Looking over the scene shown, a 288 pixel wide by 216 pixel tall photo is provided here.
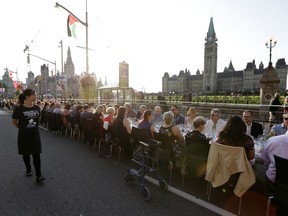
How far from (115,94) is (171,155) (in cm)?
1719

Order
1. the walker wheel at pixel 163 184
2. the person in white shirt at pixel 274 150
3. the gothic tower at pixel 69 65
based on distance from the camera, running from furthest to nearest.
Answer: the gothic tower at pixel 69 65 → the walker wheel at pixel 163 184 → the person in white shirt at pixel 274 150

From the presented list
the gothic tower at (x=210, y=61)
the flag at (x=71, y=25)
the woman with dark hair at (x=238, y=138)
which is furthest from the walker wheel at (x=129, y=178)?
the gothic tower at (x=210, y=61)

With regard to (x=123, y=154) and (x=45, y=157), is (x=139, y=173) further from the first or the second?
(x=45, y=157)

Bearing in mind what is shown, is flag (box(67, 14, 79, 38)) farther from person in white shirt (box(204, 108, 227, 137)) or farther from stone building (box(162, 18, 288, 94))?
stone building (box(162, 18, 288, 94))

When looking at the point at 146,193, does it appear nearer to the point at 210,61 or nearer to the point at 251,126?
the point at 251,126

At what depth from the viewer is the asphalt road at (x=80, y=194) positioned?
368 centimetres

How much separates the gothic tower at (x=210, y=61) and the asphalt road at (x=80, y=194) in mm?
127701

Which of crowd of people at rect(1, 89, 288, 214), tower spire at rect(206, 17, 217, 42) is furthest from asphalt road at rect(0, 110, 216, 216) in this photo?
tower spire at rect(206, 17, 217, 42)

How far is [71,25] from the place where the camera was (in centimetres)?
1548

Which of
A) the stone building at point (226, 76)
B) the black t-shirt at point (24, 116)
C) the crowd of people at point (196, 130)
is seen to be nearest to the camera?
the crowd of people at point (196, 130)

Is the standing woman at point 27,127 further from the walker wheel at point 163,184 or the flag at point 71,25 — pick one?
the flag at point 71,25

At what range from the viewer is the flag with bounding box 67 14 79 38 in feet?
50.5

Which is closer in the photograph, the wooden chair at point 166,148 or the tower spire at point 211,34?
the wooden chair at point 166,148

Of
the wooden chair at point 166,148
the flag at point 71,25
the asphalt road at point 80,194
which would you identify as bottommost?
the asphalt road at point 80,194
